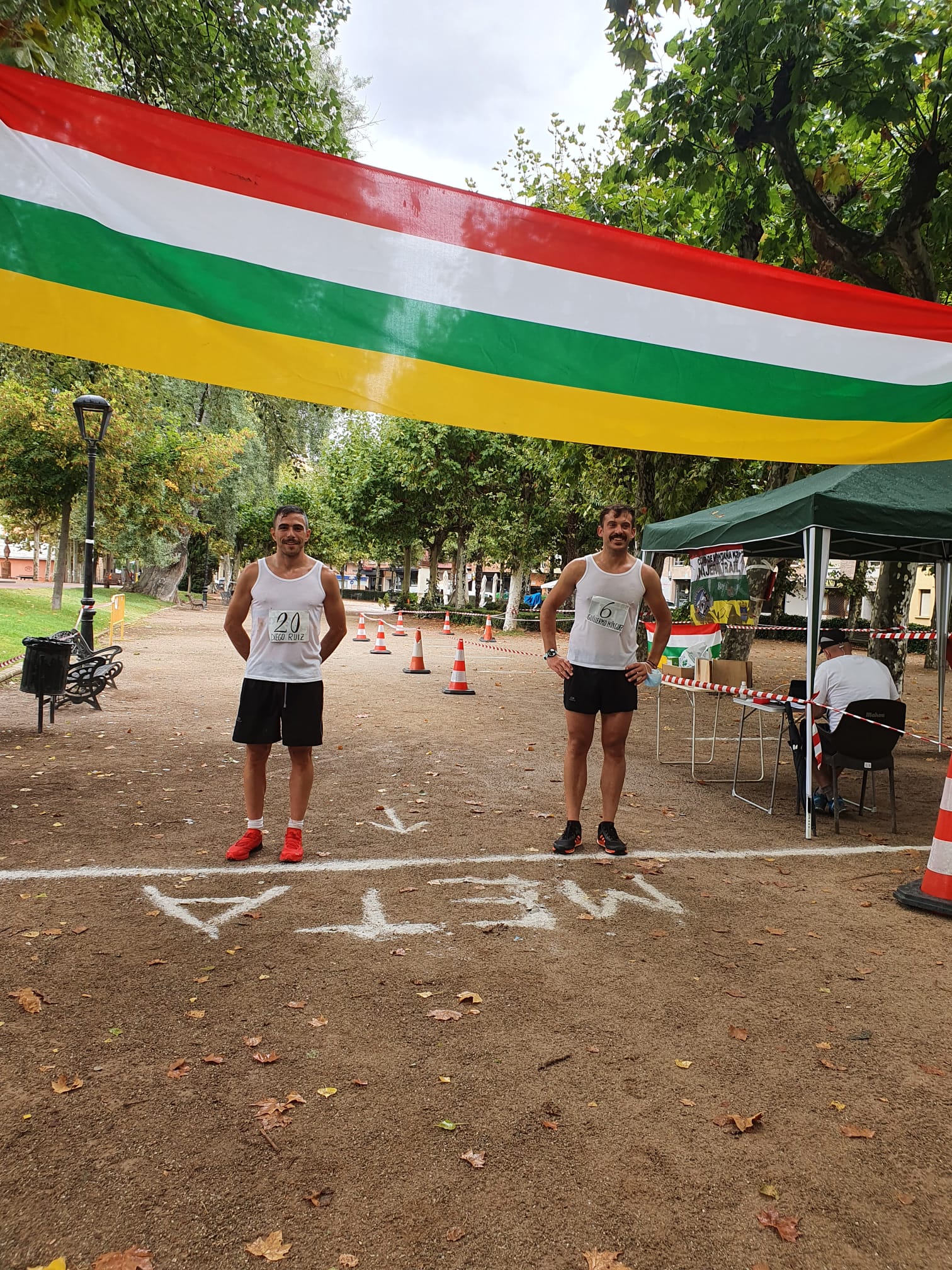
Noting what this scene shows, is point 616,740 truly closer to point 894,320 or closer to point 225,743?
point 894,320

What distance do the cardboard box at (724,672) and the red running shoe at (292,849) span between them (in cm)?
597

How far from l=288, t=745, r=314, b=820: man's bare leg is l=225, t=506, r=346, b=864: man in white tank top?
12mm

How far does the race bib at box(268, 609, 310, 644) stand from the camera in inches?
197

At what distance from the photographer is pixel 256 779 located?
529 cm

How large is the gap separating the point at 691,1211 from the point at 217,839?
13.4 ft

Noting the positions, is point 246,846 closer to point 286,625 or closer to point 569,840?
point 286,625

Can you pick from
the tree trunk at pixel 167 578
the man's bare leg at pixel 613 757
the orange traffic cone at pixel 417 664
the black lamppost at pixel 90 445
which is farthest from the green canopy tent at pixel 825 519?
the tree trunk at pixel 167 578

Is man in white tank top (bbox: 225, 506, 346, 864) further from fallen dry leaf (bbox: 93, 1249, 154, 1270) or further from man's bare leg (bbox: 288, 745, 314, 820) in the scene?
fallen dry leaf (bbox: 93, 1249, 154, 1270)

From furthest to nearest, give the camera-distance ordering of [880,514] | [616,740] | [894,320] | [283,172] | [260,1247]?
1. [880,514]
2. [616,740]
3. [894,320]
4. [283,172]
5. [260,1247]

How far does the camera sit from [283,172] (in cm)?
288

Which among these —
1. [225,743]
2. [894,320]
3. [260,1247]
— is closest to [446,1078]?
[260,1247]

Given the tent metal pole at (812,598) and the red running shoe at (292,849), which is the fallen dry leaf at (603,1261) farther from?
the tent metal pole at (812,598)

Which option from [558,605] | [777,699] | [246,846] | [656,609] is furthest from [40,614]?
[656,609]

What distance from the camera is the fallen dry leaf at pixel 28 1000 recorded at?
3.40 meters
